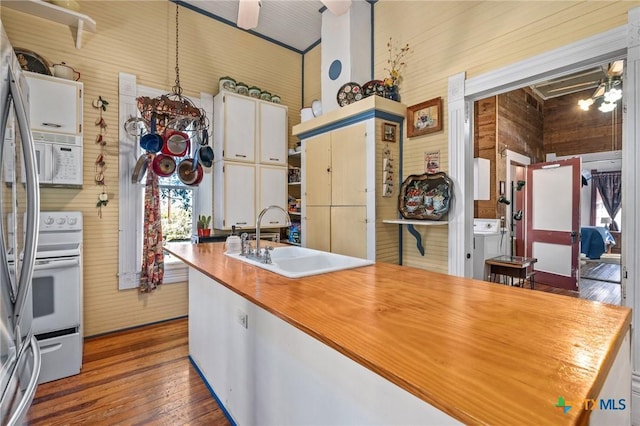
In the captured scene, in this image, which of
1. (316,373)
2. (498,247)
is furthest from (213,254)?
(498,247)

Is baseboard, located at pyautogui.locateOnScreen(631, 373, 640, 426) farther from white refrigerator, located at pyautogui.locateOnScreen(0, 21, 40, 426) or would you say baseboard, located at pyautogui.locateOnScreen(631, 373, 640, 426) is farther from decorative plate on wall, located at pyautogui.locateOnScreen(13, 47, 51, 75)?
decorative plate on wall, located at pyautogui.locateOnScreen(13, 47, 51, 75)

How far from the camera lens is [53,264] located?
7.65ft

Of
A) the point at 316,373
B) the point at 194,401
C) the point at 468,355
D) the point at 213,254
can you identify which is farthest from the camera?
the point at 213,254

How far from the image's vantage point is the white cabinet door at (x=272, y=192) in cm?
396

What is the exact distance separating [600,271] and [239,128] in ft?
24.7

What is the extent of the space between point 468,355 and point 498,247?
4.32 meters

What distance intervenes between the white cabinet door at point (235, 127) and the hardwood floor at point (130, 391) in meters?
2.23

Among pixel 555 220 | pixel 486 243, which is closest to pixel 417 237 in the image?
pixel 486 243

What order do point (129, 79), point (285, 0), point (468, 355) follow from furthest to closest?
1. point (285, 0)
2. point (129, 79)
3. point (468, 355)

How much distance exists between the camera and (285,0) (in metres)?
3.59

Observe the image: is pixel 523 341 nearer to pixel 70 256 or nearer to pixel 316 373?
pixel 316 373

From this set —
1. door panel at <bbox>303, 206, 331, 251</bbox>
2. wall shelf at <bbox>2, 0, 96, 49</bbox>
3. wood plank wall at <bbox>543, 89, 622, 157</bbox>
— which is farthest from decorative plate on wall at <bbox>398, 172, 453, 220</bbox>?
wood plank wall at <bbox>543, 89, 622, 157</bbox>

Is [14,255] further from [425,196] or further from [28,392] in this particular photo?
[425,196]

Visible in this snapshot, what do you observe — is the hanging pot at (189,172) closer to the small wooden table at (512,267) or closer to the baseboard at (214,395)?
the baseboard at (214,395)
